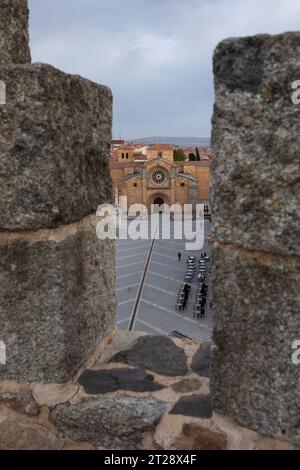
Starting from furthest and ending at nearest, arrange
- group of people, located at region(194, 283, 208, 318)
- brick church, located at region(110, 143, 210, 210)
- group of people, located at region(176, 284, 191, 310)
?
brick church, located at region(110, 143, 210, 210)
group of people, located at region(176, 284, 191, 310)
group of people, located at region(194, 283, 208, 318)

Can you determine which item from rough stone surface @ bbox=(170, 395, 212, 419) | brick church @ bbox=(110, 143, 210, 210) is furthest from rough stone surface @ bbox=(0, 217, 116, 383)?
brick church @ bbox=(110, 143, 210, 210)

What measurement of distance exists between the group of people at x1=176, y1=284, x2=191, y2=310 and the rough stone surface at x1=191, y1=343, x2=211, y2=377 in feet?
41.8

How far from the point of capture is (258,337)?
4.45 ft

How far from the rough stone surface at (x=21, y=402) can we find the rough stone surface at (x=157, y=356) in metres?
0.42

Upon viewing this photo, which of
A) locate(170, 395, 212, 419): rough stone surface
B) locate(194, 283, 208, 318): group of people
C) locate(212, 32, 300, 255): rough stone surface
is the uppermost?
locate(212, 32, 300, 255): rough stone surface

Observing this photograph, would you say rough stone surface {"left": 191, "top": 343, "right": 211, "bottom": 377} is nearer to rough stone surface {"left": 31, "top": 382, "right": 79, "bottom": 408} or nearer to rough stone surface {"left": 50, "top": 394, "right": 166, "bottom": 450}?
rough stone surface {"left": 50, "top": 394, "right": 166, "bottom": 450}

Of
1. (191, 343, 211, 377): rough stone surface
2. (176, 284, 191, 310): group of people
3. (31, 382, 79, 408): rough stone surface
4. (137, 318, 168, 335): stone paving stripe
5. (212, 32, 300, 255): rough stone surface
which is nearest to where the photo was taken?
(212, 32, 300, 255): rough stone surface

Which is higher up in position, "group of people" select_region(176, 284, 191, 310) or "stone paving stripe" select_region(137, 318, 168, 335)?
"group of people" select_region(176, 284, 191, 310)

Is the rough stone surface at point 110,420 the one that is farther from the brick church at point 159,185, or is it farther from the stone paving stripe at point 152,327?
the brick church at point 159,185

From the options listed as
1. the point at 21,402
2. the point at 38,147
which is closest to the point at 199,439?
the point at 21,402

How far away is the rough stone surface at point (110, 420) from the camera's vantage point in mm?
1539

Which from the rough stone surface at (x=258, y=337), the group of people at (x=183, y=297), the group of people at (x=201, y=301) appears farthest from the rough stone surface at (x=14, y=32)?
the group of people at (x=183, y=297)

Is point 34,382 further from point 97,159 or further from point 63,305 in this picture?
point 97,159

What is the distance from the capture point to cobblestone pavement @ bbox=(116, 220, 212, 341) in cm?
1298
